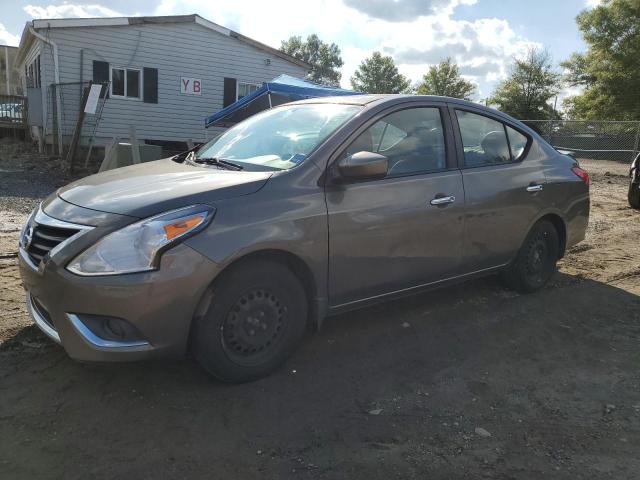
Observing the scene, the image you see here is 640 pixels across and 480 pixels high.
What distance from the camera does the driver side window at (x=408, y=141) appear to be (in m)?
3.65

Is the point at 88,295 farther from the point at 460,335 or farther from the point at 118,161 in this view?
the point at 118,161

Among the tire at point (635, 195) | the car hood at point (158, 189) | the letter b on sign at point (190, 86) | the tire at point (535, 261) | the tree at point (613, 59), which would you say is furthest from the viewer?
the tree at point (613, 59)

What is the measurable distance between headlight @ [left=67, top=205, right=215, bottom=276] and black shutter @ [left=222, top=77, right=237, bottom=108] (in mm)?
16711

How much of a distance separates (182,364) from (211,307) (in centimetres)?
70

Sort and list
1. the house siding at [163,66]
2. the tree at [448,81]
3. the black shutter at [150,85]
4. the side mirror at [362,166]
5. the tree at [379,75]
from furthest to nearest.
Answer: the tree at [379,75] → the tree at [448,81] → the black shutter at [150,85] → the house siding at [163,66] → the side mirror at [362,166]

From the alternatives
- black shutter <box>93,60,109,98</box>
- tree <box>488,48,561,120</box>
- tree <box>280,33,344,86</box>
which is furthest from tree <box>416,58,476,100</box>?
black shutter <box>93,60,109,98</box>

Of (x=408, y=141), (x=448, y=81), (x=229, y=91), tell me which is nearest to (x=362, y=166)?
(x=408, y=141)

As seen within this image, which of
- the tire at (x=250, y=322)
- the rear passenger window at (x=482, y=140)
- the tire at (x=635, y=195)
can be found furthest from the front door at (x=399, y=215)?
the tire at (x=635, y=195)

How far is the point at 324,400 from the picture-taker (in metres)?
3.04

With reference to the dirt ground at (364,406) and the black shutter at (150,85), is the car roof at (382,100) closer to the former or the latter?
the dirt ground at (364,406)

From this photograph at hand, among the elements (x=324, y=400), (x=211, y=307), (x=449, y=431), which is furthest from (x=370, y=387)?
(x=211, y=307)

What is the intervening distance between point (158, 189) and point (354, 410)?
165 centimetres

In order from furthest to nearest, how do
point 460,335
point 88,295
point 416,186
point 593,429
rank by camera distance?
1. point 460,335
2. point 416,186
3. point 593,429
4. point 88,295

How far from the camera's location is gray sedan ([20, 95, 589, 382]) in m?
2.72
